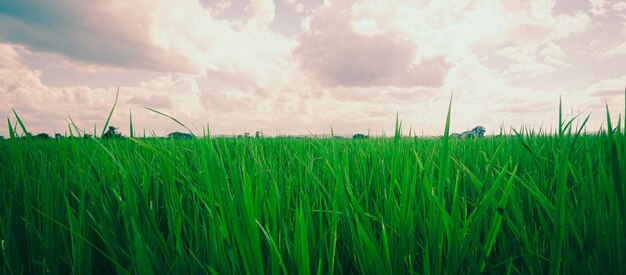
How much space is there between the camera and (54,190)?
3.33ft

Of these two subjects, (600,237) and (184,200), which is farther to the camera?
(184,200)

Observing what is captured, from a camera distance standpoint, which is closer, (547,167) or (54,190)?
(54,190)

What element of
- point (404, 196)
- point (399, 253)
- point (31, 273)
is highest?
point (404, 196)

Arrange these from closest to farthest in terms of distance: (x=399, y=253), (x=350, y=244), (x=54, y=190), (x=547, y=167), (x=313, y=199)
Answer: (x=399, y=253) → (x=350, y=244) → (x=54, y=190) → (x=313, y=199) → (x=547, y=167)

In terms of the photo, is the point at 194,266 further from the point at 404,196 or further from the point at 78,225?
the point at 404,196

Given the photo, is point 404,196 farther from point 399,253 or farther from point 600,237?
point 600,237

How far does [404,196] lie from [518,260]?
0.36m

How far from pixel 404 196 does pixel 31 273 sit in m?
1.00

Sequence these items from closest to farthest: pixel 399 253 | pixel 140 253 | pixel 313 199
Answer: pixel 140 253 < pixel 399 253 < pixel 313 199

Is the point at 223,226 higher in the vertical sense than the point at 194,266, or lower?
higher

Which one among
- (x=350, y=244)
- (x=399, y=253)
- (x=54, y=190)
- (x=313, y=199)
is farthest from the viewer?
(x=313, y=199)

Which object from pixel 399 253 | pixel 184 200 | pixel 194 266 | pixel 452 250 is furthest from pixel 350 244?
pixel 184 200

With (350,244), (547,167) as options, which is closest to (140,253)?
(350,244)

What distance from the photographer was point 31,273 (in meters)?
0.86
